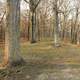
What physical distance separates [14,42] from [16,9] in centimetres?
157

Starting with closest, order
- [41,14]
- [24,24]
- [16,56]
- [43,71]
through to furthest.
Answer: [43,71]
[16,56]
[41,14]
[24,24]

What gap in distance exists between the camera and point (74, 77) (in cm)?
818

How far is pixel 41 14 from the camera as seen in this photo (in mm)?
43031

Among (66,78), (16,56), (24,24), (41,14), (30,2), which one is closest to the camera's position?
(66,78)

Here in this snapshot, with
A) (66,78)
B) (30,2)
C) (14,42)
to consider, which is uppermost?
(30,2)

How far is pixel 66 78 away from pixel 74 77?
13.6 inches

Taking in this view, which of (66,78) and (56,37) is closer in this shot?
(66,78)

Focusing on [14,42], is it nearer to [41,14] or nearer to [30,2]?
[30,2]

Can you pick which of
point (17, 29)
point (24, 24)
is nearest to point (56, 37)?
point (17, 29)

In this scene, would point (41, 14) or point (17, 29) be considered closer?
point (17, 29)

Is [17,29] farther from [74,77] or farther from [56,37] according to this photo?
[56,37]

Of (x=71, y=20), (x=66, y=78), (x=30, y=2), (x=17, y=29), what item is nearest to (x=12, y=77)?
(x=66, y=78)

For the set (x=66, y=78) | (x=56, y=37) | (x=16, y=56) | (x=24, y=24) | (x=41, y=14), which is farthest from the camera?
(x=24, y=24)

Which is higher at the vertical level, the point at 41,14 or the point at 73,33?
the point at 41,14
